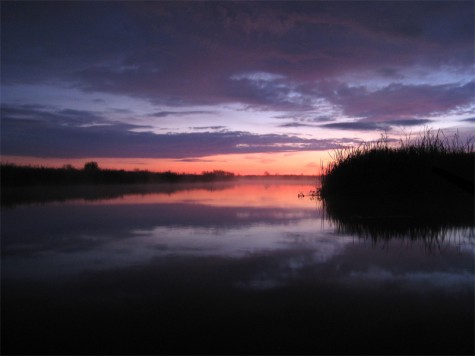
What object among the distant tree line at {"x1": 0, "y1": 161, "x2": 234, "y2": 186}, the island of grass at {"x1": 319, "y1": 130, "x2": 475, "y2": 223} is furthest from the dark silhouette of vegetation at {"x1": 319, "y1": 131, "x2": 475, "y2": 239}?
the distant tree line at {"x1": 0, "y1": 161, "x2": 234, "y2": 186}

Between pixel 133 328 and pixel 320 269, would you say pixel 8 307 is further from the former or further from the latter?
pixel 320 269

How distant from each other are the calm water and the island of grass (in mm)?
3232

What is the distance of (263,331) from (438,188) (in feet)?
29.1

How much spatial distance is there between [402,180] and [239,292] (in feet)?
27.9

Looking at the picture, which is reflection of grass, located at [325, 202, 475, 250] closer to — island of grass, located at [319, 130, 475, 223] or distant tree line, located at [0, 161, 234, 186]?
island of grass, located at [319, 130, 475, 223]

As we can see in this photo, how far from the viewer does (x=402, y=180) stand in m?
10.2

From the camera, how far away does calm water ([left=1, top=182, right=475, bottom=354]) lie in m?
2.17

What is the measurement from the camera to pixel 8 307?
2.69 m

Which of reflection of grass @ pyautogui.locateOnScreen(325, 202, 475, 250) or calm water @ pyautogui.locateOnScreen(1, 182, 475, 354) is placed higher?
reflection of grass @ pyautogui.locateOnScreen(325, 202, 475, 250)

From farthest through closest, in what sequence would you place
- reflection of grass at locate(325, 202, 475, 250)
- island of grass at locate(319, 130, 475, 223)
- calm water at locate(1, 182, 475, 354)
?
1. island of grass at locate(319, 130, 475, 223)
2. reflection of grass at locate(325, 202, 475, 250)
3. calm water at locate(1, 182, 475, 354)

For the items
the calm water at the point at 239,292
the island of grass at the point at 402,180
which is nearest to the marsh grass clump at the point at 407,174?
the island of grass at the point at 402,180

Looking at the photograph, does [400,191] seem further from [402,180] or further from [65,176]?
[65,176]

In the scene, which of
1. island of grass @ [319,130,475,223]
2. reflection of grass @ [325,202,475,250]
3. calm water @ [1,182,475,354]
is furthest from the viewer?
island of grass @ [319,130,475,223]

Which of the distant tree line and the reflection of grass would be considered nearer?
the reflection of grass
